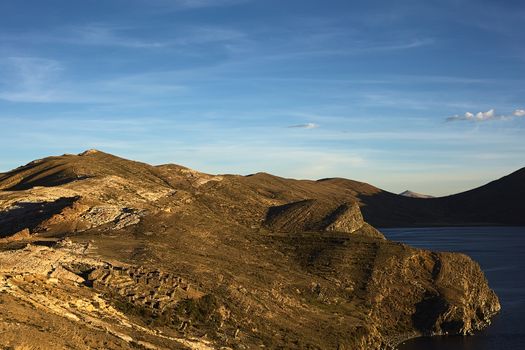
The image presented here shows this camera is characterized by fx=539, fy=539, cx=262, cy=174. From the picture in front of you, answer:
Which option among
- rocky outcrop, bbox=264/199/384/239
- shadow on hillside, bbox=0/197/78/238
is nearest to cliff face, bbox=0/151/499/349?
shadow on hillside, bbox=0/197/78/238

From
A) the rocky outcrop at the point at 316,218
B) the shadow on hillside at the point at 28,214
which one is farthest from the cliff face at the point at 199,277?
the rocky outcrop at the point at 316,218

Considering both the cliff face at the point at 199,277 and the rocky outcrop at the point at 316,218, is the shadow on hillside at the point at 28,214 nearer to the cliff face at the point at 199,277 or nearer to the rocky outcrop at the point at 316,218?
the cliff face at the point at 199,277

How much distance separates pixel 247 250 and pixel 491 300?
53.3 metres

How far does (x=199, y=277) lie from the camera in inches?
3366

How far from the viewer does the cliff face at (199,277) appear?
60719 mm

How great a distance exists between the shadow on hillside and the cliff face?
397 millimetres

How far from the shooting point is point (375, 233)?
557 feet

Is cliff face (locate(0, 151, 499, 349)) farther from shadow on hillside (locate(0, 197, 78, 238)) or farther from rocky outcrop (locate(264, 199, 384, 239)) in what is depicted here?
rocky outcrop (locate(264, 199, 384, 239))

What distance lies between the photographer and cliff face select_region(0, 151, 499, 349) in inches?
2391

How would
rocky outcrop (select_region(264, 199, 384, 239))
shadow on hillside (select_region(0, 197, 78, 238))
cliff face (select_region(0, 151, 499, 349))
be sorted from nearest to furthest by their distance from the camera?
cliff face (select_region(0, 151, 499, 349)), shadow on hillside (select_region(0, 197, 78, 238)), rocky outcrop (select_region(264, 199, 384, 239))

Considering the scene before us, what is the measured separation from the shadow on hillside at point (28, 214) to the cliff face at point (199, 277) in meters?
0.40

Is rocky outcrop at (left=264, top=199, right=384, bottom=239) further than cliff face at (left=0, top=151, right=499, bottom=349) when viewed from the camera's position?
Yes

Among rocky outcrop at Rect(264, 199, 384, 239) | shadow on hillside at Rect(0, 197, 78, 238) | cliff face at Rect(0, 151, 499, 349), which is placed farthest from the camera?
rocky outcrop at Rect(264, 199, 384, 239)

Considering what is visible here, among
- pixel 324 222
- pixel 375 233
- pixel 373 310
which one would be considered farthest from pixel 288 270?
pixel 375 233
